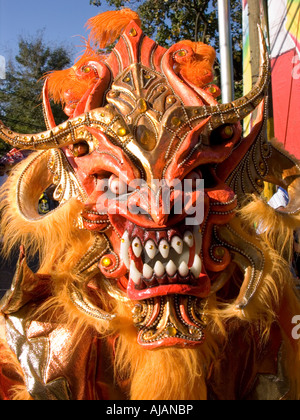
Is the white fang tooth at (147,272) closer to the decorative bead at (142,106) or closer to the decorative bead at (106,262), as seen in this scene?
the decorative bead at (106,262)

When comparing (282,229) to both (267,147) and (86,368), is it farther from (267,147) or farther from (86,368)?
(86,368)

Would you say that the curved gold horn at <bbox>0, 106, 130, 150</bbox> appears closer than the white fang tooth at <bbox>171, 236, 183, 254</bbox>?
No

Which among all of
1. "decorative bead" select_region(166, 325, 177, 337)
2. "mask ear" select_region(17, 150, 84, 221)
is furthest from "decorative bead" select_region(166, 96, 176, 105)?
"decorative bead" select_region(166, 325, 177, 337)

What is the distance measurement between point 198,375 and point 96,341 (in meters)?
0.37

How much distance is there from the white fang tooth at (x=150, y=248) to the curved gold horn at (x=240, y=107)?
46 centimetres

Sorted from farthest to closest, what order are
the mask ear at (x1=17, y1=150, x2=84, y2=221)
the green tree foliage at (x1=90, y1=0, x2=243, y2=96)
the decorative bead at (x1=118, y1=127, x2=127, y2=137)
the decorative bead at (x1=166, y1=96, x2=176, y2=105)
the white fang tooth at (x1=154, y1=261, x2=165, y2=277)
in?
the green tree foliage at (x1=90, y1=0, x2=243, y2=96) → the mask ear at (x1=17, y1=150, x2=84, y2=221) → the decorative bead at (x1=166, y1=96, x2=176, y2=105) → the decorative bead at (x1=118, y1=127, x2=127, y2=137) → the white fang tooth at (x1=154, y1=261, x2=165, y2=277)

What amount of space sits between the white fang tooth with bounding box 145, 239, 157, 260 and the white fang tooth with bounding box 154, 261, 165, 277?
0.10 feet

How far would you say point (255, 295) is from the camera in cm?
146

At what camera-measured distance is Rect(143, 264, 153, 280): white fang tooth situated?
1.34m

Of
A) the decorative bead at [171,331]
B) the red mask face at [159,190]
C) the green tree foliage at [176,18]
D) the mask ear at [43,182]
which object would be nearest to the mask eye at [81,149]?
the red mask face at [159,190]

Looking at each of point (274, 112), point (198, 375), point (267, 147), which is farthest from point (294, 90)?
point (198, 375)

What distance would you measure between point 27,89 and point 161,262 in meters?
9.72

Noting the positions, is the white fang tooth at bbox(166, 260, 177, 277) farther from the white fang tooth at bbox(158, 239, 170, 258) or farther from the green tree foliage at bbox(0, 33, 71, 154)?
the green tree foliage at bbox(0, 33, 71, 154)

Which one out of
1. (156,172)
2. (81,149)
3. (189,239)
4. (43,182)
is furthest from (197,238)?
(43,182)
